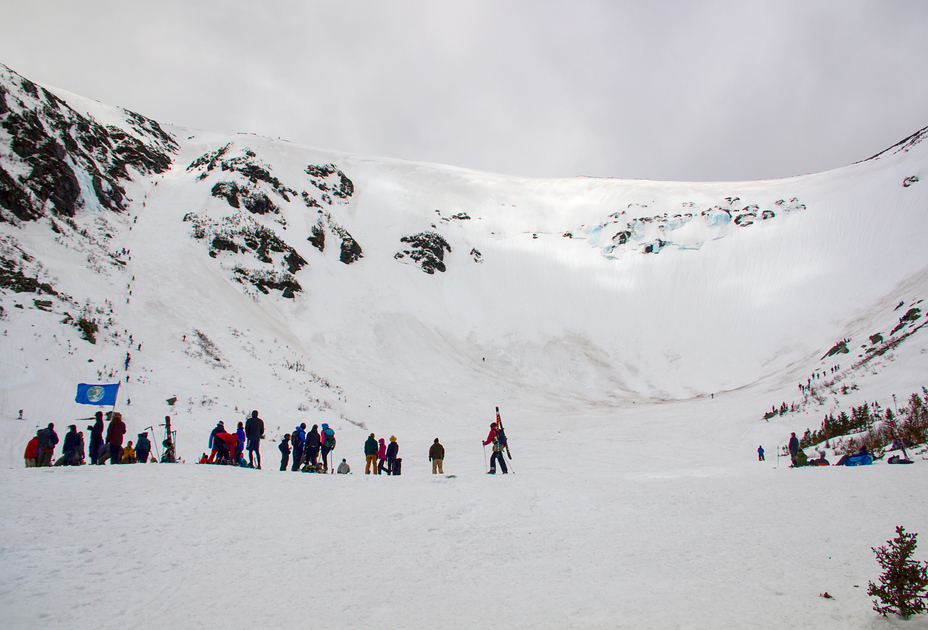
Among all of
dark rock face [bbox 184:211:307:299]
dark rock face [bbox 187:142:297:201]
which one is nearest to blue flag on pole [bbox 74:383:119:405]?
dark rock face [bbox 184:211:307:299]

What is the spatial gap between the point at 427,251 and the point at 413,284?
630cm

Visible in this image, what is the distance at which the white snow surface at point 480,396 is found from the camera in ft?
17.9

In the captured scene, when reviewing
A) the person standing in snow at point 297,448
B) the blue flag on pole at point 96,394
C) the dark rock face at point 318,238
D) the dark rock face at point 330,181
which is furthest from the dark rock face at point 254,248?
the person standing in snow at point 297,448

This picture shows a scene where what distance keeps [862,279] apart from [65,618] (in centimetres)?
5424

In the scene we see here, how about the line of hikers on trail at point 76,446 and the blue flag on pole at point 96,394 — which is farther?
the blue flag on pole at point 96,394

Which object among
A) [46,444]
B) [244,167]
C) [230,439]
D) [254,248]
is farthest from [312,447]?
[244,167]

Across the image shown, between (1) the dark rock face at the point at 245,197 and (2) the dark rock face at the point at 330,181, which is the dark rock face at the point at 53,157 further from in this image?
(2) the dark rock face at the point at 330,181

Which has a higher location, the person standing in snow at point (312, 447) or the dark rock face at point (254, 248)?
the dark rock face at point (254, 248)

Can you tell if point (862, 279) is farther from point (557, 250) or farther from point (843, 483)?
point (843, 483)

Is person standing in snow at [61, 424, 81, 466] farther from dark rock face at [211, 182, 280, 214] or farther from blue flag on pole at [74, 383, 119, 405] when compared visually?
dark rock face at [211, 182, 280, 214]

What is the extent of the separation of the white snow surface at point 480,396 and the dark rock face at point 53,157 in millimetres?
2034

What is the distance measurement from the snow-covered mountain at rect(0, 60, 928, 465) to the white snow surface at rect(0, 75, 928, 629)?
29cm

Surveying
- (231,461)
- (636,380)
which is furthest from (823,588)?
(636,380)

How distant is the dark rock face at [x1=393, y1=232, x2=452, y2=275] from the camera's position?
54.8 meters
